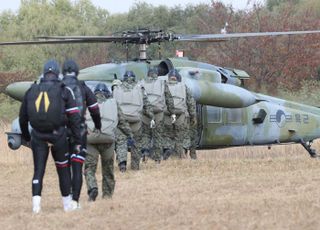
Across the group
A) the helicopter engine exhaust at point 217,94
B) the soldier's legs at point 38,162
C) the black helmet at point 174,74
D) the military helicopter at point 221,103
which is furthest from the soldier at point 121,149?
the soldier's legs at point 38,162

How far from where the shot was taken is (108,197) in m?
12.1

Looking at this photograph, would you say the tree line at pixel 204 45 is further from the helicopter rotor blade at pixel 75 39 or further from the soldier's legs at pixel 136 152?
the soldier's legs at pixel 136 152

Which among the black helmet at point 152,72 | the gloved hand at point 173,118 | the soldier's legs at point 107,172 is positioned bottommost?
the gloved hand at point 173,118

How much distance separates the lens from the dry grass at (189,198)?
920 centimetres

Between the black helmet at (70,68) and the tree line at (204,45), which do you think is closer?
the black helmet at (70,68)

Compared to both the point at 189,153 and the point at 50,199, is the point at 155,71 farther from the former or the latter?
the point at 50,199

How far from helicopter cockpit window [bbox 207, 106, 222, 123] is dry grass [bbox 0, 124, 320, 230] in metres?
1.89

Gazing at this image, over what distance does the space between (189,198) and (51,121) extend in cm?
224

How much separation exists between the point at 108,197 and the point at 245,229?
12.2 ft

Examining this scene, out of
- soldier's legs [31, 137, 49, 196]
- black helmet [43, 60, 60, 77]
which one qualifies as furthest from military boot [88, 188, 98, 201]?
black helmet [43, 60, 60, 77]

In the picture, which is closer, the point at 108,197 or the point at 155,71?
the point at 108,197

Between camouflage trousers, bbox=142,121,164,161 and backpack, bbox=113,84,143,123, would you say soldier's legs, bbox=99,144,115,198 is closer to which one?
backpack, bbox=113,84,143,123

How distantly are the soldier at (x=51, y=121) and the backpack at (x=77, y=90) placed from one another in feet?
0.75

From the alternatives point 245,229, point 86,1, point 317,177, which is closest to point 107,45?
point 86,1
